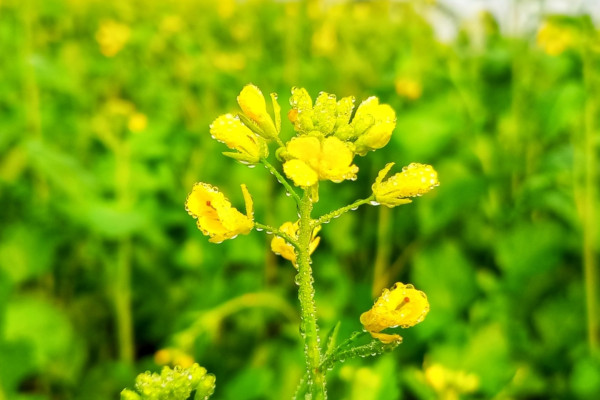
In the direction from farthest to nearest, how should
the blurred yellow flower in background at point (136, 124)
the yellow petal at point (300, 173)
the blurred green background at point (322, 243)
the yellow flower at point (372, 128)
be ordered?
the blurred yellow flower in background at point (136, 124), the blurred green background at point (322, 243), the yellow flower at point (372, 128), the yellow petal at point (300, 173)

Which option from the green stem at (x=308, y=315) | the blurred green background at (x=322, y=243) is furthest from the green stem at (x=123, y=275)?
the green stem at (x=308, y=315)

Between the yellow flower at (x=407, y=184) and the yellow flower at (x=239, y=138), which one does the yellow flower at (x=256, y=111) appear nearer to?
the yellow flower at (x=239, y=138)

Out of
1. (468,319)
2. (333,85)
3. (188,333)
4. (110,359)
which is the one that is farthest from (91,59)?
(468,319)

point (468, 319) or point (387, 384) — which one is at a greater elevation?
point (387, 384)

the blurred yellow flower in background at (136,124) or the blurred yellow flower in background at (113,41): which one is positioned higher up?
the blurred yellow flower in background at (113,41)

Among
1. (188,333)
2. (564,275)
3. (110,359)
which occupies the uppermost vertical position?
(188,333)

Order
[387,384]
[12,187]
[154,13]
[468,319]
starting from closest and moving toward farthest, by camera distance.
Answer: [387,384] → [468,319] → [12,187] → [154,13]

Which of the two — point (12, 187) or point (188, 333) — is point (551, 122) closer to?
point (188, 333)
